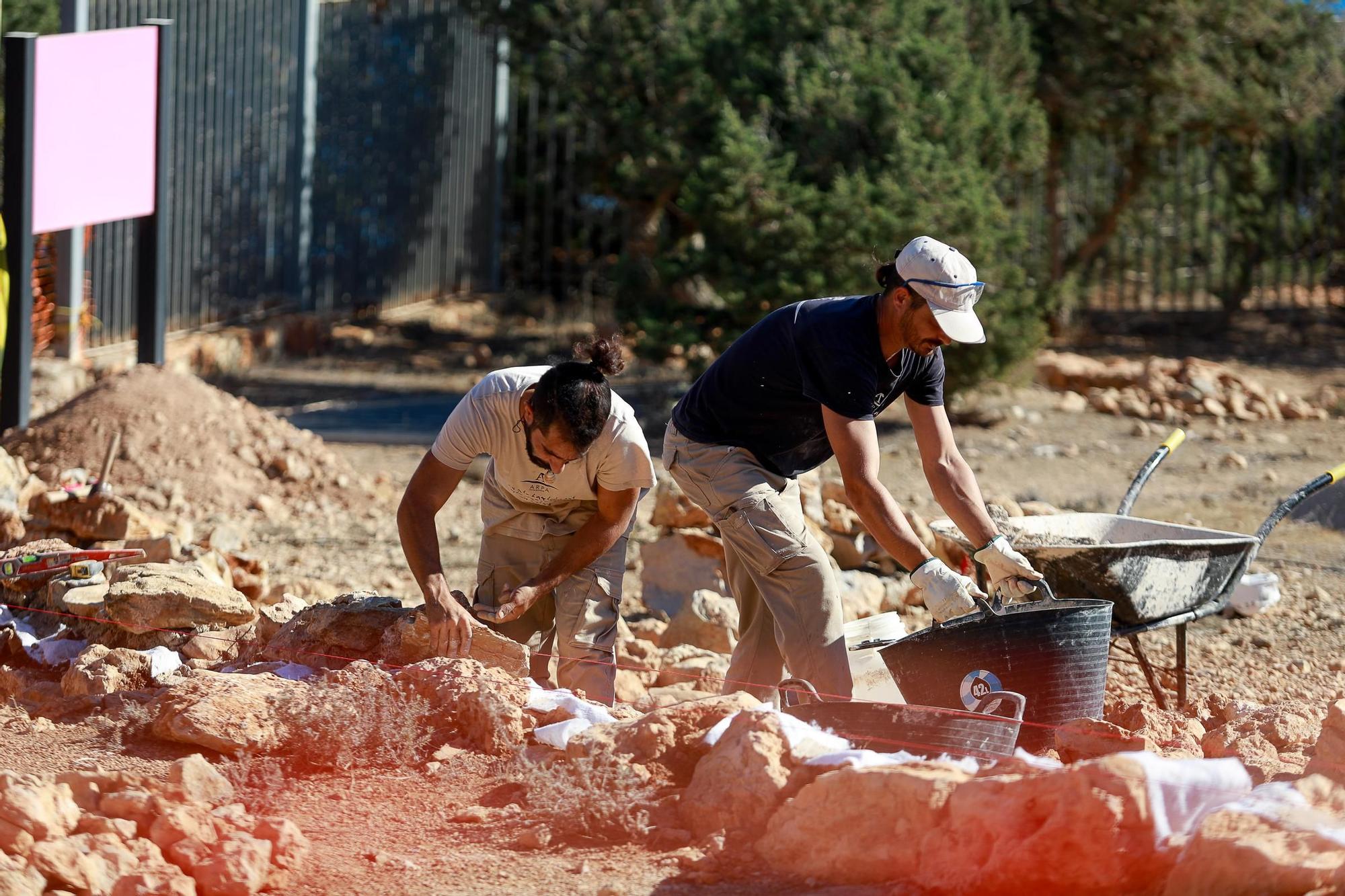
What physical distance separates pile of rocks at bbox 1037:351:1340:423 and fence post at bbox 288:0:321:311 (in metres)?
6.37

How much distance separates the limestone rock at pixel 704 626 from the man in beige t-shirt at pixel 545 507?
1162 millimetres

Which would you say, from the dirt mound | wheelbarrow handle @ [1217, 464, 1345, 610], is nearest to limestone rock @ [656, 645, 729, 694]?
wheelbarrow handle @ [1217, 464, 1345, 610]

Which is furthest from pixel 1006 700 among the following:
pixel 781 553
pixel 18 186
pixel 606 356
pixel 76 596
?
pixel 18 186

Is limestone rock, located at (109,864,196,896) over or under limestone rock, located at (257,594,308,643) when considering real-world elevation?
over

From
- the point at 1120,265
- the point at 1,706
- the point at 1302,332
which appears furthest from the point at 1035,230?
the point at 1,706

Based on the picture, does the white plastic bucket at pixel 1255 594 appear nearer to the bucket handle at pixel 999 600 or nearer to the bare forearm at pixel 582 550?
the bucket handle at pixel 999 600

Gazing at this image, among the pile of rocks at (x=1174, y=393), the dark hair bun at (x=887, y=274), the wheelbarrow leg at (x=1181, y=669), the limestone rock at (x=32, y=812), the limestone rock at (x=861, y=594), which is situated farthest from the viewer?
the pile of rocks at (x=1174, y=393)

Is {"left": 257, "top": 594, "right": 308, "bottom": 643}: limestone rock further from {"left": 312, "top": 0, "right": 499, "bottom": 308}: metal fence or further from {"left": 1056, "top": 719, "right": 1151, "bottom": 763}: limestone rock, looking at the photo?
{"left": 312, "top": 0, "right": 499, "bottom": 308}: metal fence

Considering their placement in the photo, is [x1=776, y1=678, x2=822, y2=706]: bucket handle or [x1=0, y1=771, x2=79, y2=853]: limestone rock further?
[x1=776, y1=678, x2=822, y2=706]: bucket handle

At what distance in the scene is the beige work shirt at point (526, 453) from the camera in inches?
170

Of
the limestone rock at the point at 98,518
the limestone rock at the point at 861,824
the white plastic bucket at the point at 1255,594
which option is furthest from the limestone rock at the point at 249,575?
the white plastic bucket at the point at 1255,594

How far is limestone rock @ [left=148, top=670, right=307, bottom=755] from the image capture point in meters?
4.00

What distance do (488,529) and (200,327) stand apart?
8067 mm

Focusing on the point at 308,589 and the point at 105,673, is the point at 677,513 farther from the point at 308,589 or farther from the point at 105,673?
the point at 105,673
